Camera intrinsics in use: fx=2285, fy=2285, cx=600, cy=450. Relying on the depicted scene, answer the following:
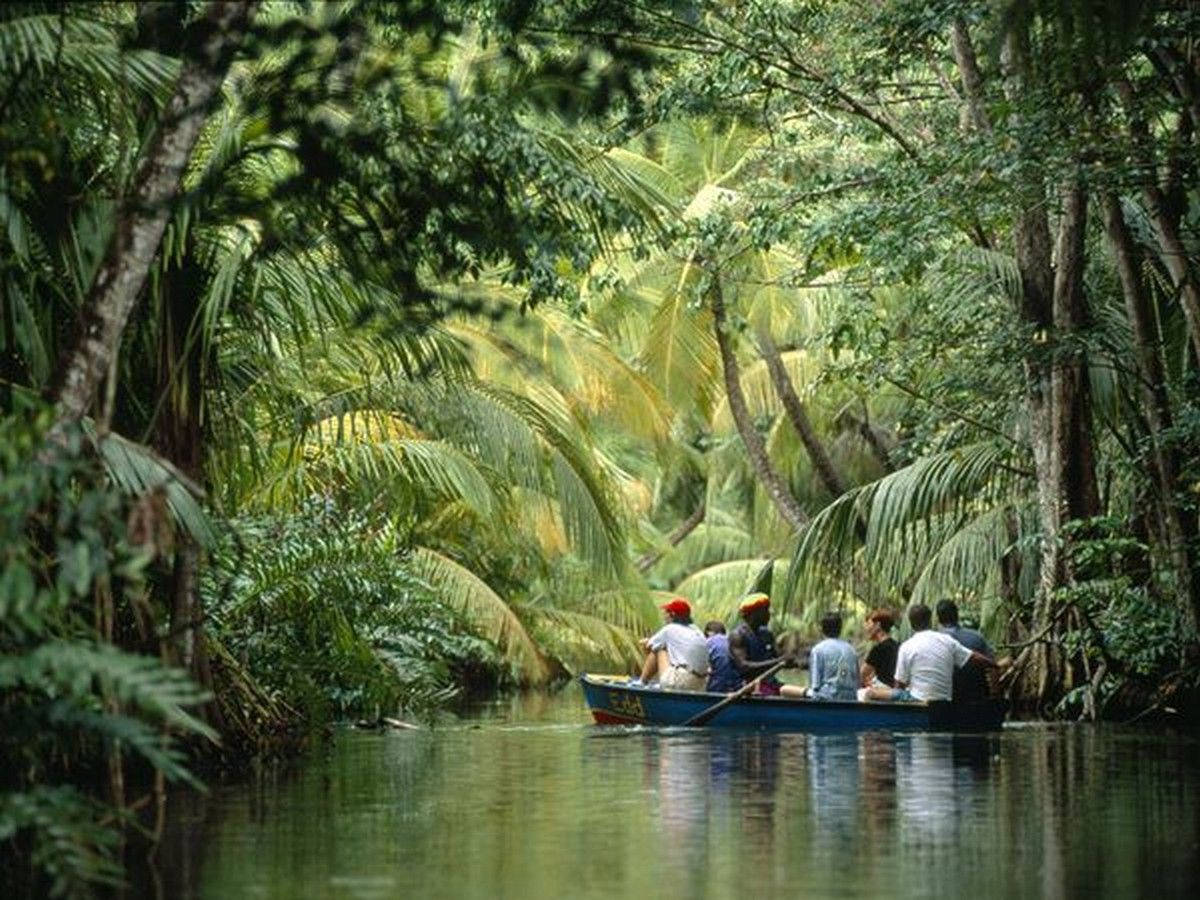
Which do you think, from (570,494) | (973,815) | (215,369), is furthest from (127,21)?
(570,494)

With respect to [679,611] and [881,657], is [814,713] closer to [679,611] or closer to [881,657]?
[881,657]

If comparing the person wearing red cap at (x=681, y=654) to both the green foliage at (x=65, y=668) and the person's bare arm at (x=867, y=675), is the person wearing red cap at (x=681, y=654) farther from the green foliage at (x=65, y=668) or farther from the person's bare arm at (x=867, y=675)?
the green foliage at (x=65, y=668)

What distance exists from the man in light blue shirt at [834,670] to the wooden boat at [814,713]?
1.89 ft

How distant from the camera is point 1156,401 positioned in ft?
67.8

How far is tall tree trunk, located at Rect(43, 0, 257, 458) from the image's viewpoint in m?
8.86

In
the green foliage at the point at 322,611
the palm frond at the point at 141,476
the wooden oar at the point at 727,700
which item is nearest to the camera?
the palm frond at the point at 141,476

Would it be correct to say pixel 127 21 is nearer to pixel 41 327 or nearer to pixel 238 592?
pixel 41 327

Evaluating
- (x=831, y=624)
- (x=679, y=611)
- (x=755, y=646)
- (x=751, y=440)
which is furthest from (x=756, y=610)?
(x=751, y=440)

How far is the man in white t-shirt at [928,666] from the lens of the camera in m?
20.7

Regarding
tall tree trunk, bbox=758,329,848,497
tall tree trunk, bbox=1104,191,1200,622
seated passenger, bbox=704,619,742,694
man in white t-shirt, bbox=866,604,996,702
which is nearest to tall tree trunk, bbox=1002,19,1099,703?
tall tree trunk, bbox=1104,191,1200,622

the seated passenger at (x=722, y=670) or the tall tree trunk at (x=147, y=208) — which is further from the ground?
the tall tree trunk at (x=147, y=208)

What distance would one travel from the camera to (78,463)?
7.78m

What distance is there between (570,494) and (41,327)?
12732 millimetres

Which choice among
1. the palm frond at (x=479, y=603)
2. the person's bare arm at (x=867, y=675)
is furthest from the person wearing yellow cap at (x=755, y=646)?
the palm frond at (x=479, y=603)
